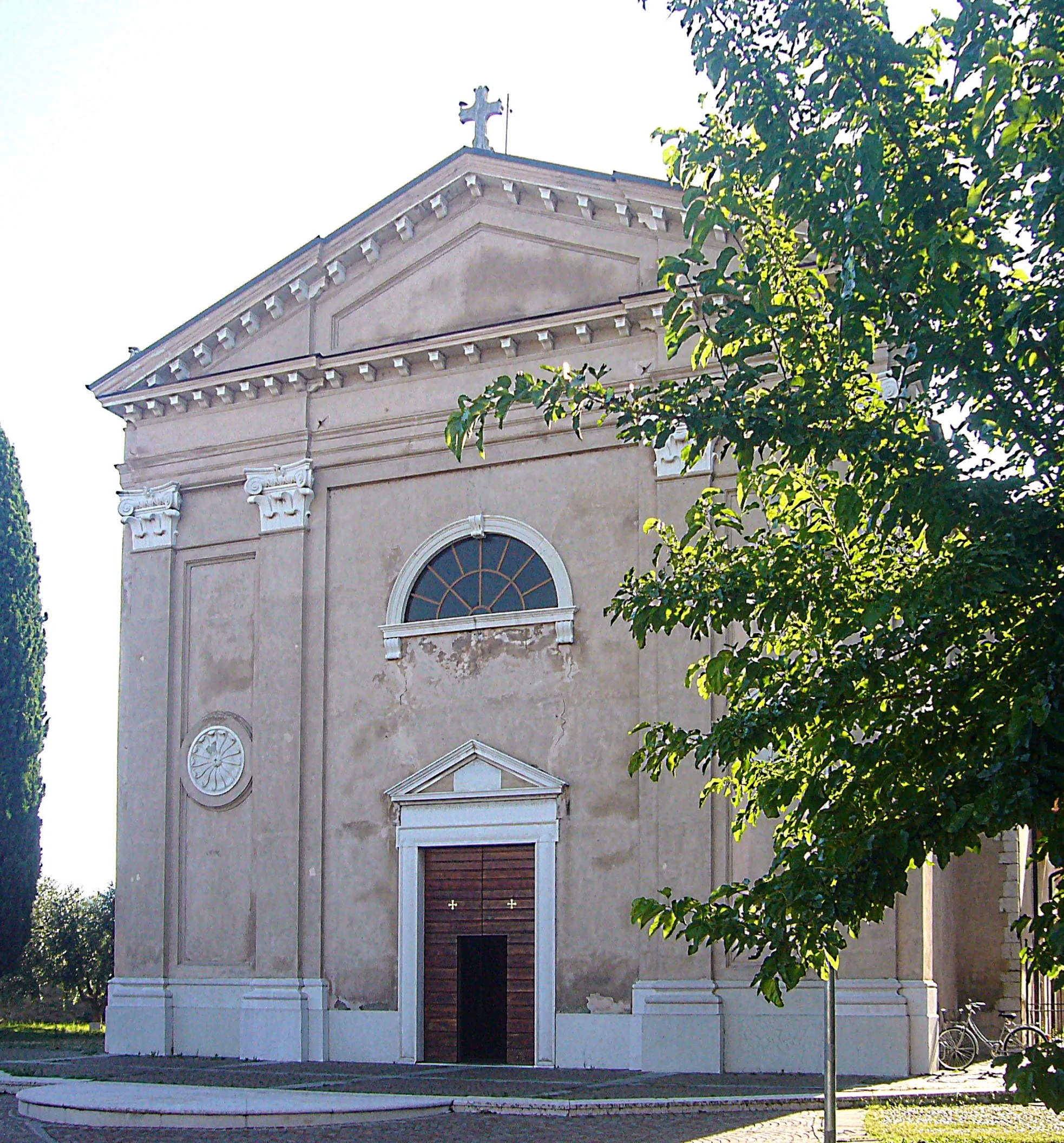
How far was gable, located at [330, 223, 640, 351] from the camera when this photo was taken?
18.3 metres

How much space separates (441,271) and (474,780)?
668cm

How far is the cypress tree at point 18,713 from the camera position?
26156mm

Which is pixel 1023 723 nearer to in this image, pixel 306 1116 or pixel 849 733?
pixel 849 733

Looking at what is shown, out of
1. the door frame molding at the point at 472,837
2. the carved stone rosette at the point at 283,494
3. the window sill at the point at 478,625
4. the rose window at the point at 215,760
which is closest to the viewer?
the door frame molding at the point at 472,837

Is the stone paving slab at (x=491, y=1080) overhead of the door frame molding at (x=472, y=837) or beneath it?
beneath

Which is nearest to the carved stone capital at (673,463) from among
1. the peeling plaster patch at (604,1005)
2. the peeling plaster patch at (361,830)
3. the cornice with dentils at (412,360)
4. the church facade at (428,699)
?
the church facade at (428,699)

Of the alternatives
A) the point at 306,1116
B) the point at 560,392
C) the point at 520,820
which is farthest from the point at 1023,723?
the point at 520,820

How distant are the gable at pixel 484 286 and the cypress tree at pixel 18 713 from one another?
1053 cm

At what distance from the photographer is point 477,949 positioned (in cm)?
1783

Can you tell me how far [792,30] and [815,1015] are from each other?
1156 cm

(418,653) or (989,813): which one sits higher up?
(418,653)

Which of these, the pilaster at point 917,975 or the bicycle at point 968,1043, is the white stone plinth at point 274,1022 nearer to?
the pilaster at point 917,975

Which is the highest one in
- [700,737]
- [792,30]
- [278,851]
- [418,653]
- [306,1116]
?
[792,30]

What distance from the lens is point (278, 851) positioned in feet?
60.9
